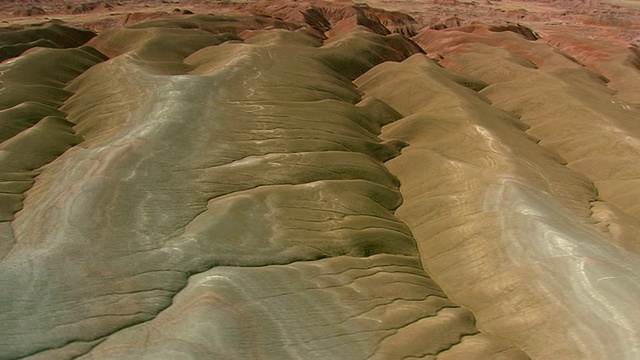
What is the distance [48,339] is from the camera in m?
15.4

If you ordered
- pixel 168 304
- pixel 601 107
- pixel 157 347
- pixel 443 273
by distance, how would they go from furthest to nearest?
1. pixel 601 107
2. pixel 443 273
3. pixel 168 304
4. pixel 157 347

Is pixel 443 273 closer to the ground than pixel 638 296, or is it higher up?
closer to the ground

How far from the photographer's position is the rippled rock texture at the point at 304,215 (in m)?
17.0

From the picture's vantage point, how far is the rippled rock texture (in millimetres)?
16953

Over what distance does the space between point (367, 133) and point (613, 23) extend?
75.1 meters

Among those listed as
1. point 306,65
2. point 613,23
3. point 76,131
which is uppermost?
point 613,23

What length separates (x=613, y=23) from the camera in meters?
90.6

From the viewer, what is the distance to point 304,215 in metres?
23.5

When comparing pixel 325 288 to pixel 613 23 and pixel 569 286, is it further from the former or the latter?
pixel 613 23

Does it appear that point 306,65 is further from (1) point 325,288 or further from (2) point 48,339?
(2) point 48,339

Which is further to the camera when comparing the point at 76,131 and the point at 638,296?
the point at 76,131

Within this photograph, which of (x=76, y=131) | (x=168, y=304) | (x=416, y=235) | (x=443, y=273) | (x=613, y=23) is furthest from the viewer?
(x=613, y=23)

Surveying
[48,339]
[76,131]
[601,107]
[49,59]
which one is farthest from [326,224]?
[49,59]

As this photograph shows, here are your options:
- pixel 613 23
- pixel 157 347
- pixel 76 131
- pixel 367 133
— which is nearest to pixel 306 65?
pixel 367 133
